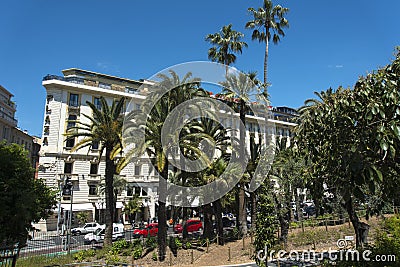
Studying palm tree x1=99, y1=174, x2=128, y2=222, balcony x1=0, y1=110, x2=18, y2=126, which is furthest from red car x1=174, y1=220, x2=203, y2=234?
balcony x1=0, y1=110, x2=18, y2=126

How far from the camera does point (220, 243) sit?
72.8ft

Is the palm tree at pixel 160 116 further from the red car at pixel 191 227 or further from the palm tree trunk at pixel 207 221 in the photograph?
the red car at pixel 191 227

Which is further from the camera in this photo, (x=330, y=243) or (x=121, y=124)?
(x=121, y=124)

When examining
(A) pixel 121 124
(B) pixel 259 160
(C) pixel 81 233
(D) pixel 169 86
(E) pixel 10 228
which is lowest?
(C) pixel 81 233

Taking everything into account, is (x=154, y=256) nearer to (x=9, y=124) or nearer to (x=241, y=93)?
(x=241, y=93)

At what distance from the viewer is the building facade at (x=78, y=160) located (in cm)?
4016

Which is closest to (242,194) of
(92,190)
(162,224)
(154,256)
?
(162,224)

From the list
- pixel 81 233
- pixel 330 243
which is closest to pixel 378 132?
pixel 330 243

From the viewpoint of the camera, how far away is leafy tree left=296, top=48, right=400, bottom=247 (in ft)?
15.0

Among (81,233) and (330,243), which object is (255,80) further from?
(81,233)

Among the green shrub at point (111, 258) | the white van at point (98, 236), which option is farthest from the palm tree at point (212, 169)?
the white van at point (98, 236)

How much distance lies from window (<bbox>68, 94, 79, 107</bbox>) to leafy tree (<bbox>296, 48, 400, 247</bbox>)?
40.4 m

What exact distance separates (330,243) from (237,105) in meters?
12.2

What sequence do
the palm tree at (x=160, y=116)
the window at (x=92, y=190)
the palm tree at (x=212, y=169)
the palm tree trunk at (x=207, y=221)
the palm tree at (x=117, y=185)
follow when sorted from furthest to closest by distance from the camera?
the window at (x=92, y=190) → the palm tree at (x=117, y=185) → the palm tree trunk at (x=207, y=221) → the palm tree at (x=212, y=169) → the palm tree at (x=160, y=116)
